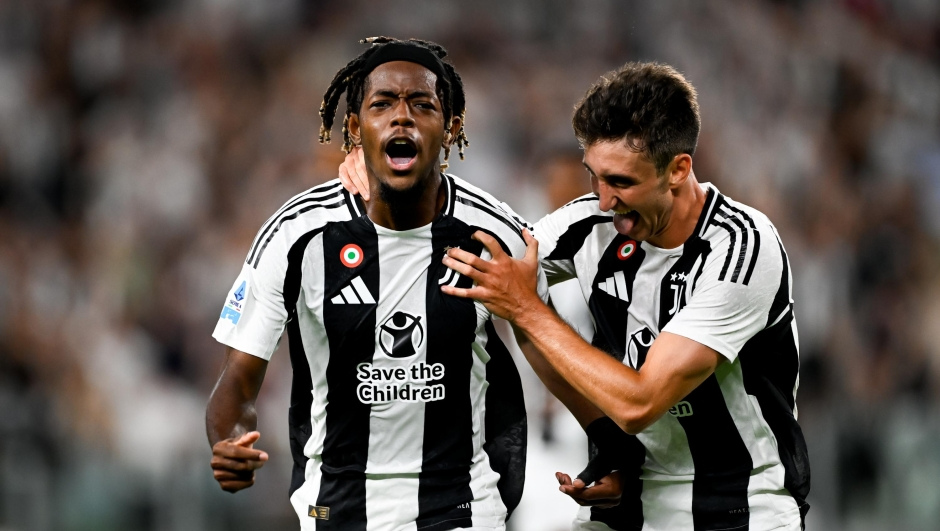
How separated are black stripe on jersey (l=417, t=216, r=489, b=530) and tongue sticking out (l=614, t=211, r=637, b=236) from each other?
1.37ft

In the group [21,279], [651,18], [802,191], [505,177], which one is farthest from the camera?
[651,18]

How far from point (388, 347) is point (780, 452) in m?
1.20

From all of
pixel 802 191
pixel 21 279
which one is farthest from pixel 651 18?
pixel 21 279

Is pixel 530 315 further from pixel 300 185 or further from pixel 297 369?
pixel 300 185

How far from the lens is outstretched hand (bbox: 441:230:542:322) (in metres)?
A: 3.08

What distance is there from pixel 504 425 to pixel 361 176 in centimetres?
82

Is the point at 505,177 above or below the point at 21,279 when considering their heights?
above

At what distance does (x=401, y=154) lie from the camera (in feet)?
10.1

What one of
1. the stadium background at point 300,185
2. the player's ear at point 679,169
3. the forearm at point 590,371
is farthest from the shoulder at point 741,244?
the stadium background at point 300,185

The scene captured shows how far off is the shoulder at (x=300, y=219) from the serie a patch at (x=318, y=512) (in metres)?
0.69

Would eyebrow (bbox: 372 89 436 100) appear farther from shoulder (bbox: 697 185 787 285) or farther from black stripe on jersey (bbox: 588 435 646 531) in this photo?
black stripe on jersey (bbox: 588 435 646 531)

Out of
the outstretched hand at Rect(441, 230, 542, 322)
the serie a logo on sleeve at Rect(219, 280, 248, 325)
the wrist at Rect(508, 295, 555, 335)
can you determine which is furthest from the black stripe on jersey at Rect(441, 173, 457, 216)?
the serie a logo on sleeve at Rect(219, 280, 248, 325)

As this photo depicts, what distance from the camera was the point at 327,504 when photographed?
316 cm

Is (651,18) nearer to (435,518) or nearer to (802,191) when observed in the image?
(802,191)
